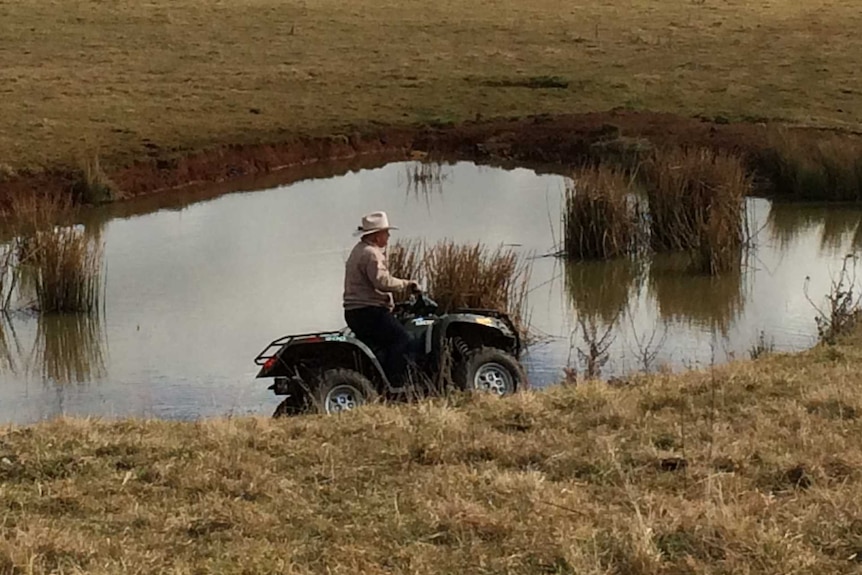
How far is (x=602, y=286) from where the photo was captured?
14.7 m

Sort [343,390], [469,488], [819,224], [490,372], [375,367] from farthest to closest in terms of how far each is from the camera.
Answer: [819,224]
[490,372]
[375,367]
[343,390]
[469,488]

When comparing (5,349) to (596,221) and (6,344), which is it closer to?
(6,344)

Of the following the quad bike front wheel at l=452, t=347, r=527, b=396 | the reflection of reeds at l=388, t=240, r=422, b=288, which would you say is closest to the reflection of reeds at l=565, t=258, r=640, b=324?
the reflection of reeds at l=388, t=240, r=422, b=288

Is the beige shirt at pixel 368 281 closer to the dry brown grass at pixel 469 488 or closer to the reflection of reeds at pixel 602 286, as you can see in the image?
the dry brown grass at pixel 469 488

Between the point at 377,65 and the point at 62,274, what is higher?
the point at 377,65

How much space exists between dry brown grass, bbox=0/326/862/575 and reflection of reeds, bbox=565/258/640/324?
6.19 metres

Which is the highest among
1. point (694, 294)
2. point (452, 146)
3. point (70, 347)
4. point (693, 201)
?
point (452, 146)

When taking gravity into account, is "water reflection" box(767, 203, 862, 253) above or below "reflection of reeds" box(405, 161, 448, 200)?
below

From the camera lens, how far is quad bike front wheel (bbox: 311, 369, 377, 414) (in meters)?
8.39

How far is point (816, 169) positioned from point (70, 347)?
486 inches

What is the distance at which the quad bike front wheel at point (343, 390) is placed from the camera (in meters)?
8.39

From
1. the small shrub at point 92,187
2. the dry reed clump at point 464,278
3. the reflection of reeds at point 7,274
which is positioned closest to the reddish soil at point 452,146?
the small shrub at point 92,187

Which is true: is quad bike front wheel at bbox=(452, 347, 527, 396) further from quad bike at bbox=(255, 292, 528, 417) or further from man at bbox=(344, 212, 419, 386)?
man at bbox=(344, 212, 419, 386)

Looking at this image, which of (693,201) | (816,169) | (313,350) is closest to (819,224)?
(816,169)
